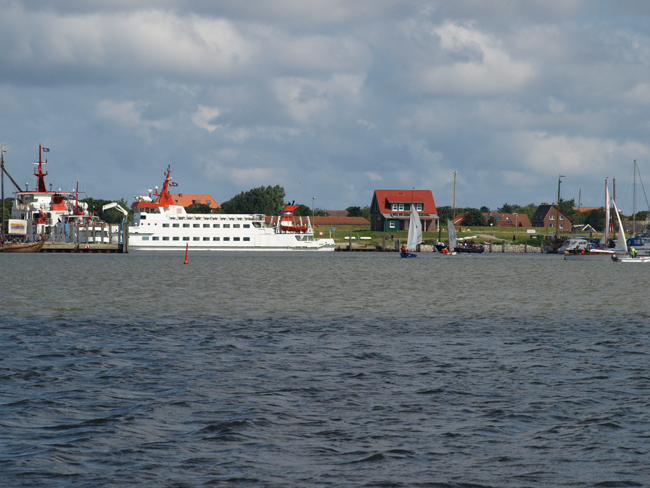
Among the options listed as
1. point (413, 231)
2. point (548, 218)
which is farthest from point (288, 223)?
point (548, 218)

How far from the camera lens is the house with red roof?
5527 inches

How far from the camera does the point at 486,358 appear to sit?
14445mm

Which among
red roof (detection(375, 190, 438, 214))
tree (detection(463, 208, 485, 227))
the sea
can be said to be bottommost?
the sea

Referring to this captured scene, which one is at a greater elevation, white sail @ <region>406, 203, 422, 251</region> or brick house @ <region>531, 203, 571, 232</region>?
brick house @ <region>531, 203, 571, 232</region>

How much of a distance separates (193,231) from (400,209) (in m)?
52.8

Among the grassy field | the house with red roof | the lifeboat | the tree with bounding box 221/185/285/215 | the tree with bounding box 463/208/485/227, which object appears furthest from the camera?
the tree with bounding box 221/185/285/215

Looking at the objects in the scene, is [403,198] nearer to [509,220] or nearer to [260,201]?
[260,201]

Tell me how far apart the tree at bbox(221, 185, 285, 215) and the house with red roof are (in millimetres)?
41453

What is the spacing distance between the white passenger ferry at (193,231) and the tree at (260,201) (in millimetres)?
71724

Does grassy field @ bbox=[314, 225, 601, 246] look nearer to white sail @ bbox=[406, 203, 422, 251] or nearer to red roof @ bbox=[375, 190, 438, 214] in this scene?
red roof @ bbox=[375, 190, 438, 214]

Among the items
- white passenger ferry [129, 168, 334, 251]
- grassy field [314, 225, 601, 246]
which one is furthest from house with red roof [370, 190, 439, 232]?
white passenger ferry [129, 168, 334, 251]

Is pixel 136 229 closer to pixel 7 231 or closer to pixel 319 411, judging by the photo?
pixel 7 231

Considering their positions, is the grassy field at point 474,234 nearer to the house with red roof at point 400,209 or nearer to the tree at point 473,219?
the house with red roof at point 400,209

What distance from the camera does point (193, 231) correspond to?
103 metres
